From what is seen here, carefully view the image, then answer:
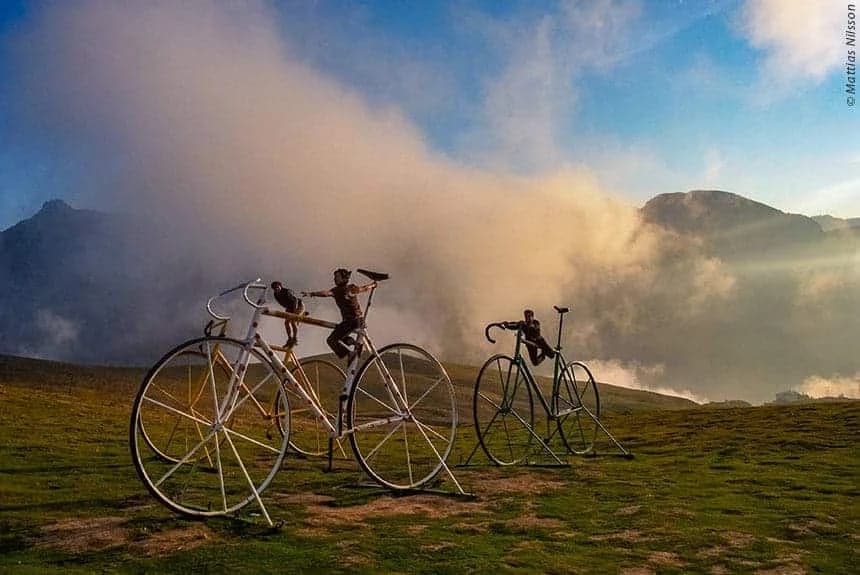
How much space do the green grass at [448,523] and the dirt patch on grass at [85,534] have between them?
2 centimetres

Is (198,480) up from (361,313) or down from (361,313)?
down

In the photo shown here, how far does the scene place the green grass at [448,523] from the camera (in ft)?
24.5

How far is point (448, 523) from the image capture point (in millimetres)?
9500

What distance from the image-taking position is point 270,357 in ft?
30.7

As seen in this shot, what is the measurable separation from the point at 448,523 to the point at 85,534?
4.51m

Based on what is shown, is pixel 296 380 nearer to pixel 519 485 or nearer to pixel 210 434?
pixel 210 434

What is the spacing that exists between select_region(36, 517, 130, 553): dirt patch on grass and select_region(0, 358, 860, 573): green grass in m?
0.02

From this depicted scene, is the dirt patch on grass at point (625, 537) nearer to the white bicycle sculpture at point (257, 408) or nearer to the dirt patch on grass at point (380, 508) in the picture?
the dirt patch on grass at point (380, 508)

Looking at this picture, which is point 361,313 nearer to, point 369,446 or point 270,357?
point 270,357

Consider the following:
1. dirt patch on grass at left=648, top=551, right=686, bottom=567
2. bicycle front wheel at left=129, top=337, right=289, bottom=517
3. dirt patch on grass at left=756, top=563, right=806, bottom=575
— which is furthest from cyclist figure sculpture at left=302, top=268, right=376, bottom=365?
dirt patch on grass at left=756, top=563, right=806, bottom=575

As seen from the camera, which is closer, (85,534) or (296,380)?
(85,534)

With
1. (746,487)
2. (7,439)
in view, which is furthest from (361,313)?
(7,439)

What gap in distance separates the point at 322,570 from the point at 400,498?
13.3ft

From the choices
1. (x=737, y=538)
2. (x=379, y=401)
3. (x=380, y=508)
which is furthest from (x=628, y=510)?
(x=379, y=401)
